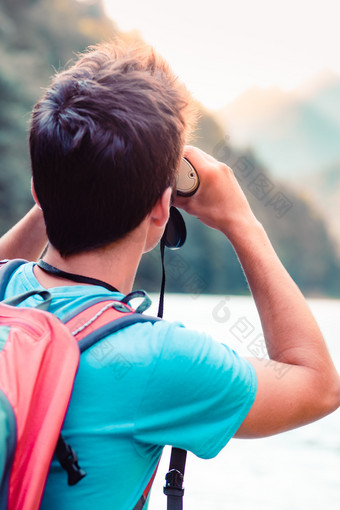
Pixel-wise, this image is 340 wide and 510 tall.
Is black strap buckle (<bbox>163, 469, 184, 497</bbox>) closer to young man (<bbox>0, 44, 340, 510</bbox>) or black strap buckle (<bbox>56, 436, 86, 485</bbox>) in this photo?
young man (<bbox>0, 44, 340, 510</bbox>)

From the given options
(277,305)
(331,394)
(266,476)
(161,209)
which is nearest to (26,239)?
(161,209)

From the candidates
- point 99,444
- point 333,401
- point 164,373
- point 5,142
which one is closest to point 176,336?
point 164,373

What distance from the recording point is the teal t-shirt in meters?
0.79

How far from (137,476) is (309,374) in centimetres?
28

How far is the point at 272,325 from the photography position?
0.97 metres

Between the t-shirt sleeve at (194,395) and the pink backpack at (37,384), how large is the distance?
7 cm

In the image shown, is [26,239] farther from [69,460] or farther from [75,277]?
[69,460]

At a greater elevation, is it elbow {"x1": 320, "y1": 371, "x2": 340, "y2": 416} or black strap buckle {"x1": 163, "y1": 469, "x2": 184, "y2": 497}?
elbow {"x1": 320, "y1": 371, "x2": 340, "y2": 416}

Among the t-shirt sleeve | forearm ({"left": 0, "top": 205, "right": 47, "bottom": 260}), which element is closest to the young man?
the t-shirt sleeve

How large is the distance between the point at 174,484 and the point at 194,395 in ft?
0.52

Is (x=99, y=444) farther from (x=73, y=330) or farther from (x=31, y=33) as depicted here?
(x=31, y=33)

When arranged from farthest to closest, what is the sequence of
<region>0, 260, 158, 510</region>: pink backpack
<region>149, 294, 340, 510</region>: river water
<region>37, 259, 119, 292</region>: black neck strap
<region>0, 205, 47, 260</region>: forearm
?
<region>149, 294, 340, 510</region>: river water
<region>0, 205, 47, 260</region>: forearm
<region>37, 259, 119, 292</region>: black neck strap
<region>0, 260, 158, 510</region>: pink backpack

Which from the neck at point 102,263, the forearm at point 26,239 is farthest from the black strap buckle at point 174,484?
the forearm at point 26,239

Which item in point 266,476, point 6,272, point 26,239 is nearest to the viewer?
point 6,272
